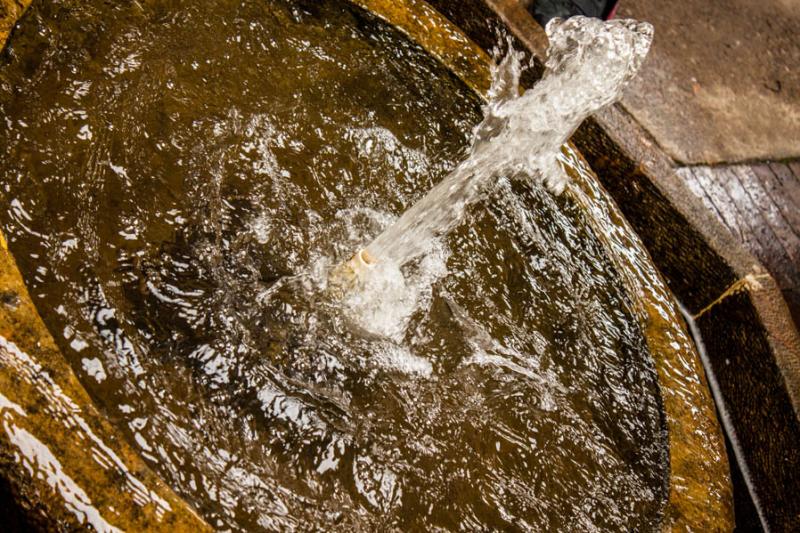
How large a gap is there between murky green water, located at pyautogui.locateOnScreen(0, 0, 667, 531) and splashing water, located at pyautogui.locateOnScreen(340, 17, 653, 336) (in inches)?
3.0

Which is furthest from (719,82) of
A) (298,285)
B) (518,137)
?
(298,285)

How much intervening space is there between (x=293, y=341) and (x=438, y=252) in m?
0.66

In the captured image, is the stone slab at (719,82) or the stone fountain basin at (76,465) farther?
the stone slab at (719,82)

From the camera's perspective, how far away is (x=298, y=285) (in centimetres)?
196

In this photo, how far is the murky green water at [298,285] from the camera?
1559 millimetres

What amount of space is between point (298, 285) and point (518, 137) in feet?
3.46

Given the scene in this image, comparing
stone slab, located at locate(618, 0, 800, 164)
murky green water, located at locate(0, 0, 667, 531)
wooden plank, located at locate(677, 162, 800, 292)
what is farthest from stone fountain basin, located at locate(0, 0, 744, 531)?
stone slab, located at locate(618, 0, 800, 164)

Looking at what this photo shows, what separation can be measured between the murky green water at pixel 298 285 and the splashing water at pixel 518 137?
8 centimetres

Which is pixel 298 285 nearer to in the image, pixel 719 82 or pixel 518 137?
pixel 518 137

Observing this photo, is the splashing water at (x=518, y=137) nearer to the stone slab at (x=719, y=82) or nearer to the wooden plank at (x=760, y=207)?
the wooden plank at (x=760, y=207)

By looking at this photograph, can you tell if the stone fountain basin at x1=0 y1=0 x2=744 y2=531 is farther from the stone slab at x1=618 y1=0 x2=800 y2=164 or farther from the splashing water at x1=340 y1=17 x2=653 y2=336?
the stone slab at x1=618 y1=0 x2=800 y2=164

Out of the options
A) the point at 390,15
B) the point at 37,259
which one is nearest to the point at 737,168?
the point at 390,15

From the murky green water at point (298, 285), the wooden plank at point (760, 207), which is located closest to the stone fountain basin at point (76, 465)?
the murky green water at point (298, 285)

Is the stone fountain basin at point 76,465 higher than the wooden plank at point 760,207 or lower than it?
higher
